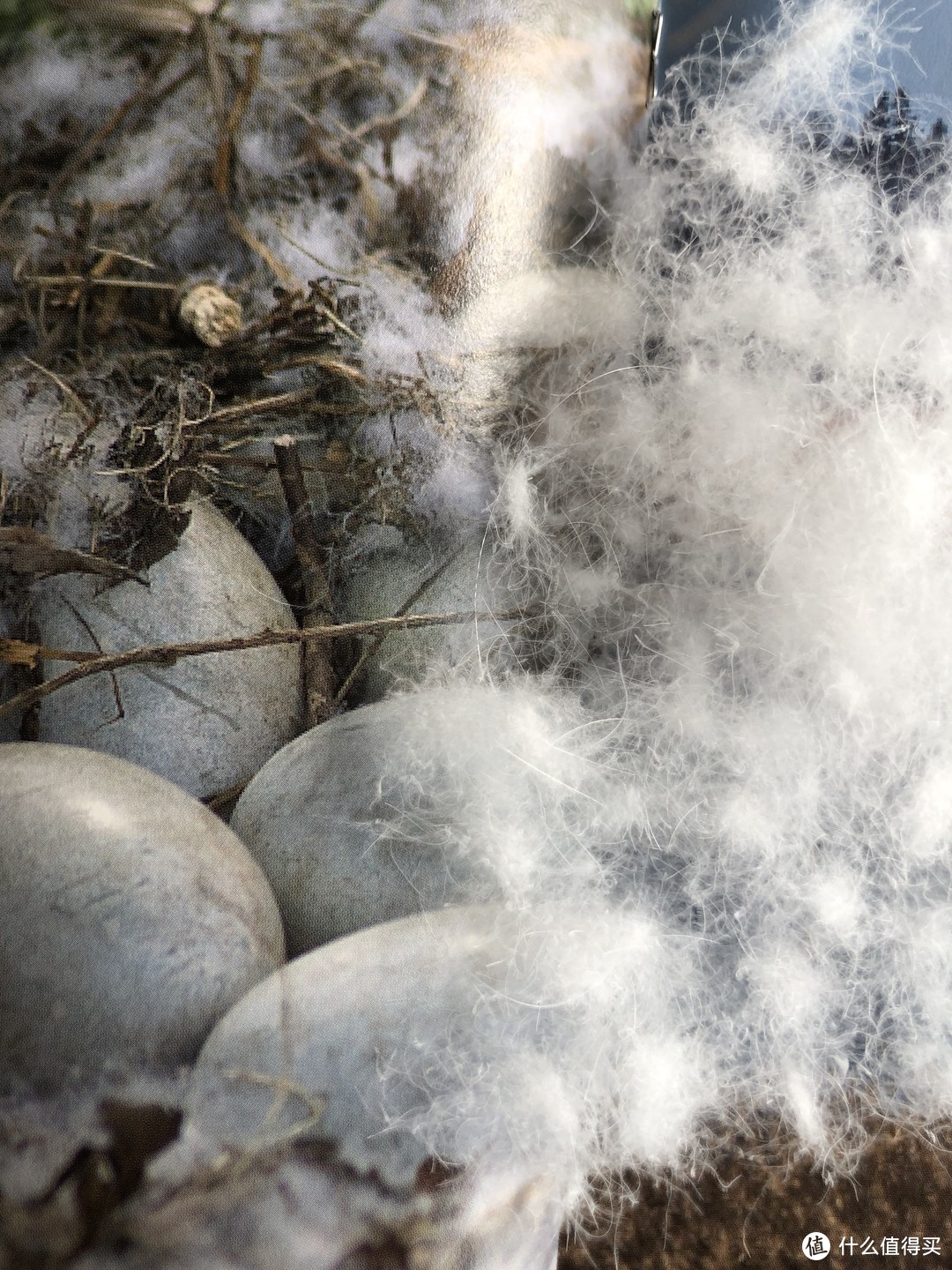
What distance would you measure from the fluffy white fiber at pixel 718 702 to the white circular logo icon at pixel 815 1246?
0.03 m

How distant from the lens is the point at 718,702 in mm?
393

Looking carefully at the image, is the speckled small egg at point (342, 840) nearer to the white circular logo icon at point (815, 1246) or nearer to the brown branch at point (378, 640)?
the brown branch at point (378, 640)

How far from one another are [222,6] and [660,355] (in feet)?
0.63

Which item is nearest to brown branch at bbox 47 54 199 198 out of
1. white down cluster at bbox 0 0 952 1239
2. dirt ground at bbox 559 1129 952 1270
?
white down cluster at bbox 0 0 952 1239

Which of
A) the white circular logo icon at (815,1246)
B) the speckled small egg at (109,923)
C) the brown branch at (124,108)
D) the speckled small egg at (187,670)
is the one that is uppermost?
the brown branch at (124,108)

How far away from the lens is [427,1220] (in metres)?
0.33

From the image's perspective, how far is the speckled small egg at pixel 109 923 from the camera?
12.1 inches

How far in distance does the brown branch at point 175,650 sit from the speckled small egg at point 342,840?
0.09 feet

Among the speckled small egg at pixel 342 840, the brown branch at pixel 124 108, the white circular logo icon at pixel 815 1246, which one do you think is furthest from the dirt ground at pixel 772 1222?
the brown branch at pixel 124 108

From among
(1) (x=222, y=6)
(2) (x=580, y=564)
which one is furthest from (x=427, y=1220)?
(1) (x=222, y=6)

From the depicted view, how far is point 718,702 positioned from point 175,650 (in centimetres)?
19

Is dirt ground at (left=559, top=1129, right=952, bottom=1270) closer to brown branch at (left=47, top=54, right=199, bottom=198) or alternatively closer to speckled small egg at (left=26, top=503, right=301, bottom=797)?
speckled small egg at (left=26, top=503, right=301, bottom=797)

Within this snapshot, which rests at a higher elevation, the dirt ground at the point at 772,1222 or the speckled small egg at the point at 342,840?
the speckled small egg at the point at 342,840

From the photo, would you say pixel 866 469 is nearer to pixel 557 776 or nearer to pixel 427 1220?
pixel 557 776
